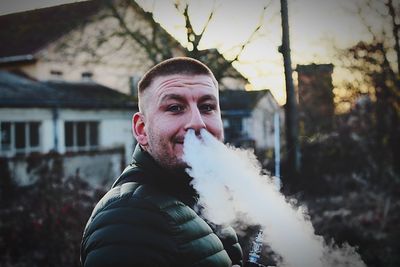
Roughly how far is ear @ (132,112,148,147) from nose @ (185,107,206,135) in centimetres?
28

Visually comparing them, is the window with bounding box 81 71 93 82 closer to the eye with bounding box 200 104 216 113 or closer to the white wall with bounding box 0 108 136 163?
the white wall with bounding box 0 108 136 163

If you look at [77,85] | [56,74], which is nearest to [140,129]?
[56,74]

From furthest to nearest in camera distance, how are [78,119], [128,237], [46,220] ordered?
1. [78,119]
2. [46,220]
3. [128,237]

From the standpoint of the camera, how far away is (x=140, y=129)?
1854 mm

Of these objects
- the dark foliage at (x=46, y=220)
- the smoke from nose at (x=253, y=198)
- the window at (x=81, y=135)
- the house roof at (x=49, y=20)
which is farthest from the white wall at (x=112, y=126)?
the smoke from nose at (x=253, y=198)

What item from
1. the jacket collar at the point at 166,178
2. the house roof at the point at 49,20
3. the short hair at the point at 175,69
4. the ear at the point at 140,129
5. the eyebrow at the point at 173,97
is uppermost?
the house roof at the point at 49,20

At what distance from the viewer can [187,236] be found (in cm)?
135

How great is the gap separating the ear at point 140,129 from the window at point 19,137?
1122 cm

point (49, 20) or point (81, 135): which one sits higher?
point (49, 20)

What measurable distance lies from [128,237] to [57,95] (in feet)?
43.8

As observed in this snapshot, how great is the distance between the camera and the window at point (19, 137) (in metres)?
11.9

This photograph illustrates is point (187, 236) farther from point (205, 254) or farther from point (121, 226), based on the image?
point (121, 226)

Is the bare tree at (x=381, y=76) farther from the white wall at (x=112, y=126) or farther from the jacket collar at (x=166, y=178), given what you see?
the white wall at (x=112, y=126)

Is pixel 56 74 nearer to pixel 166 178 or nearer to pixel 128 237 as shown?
pixel 166 178
